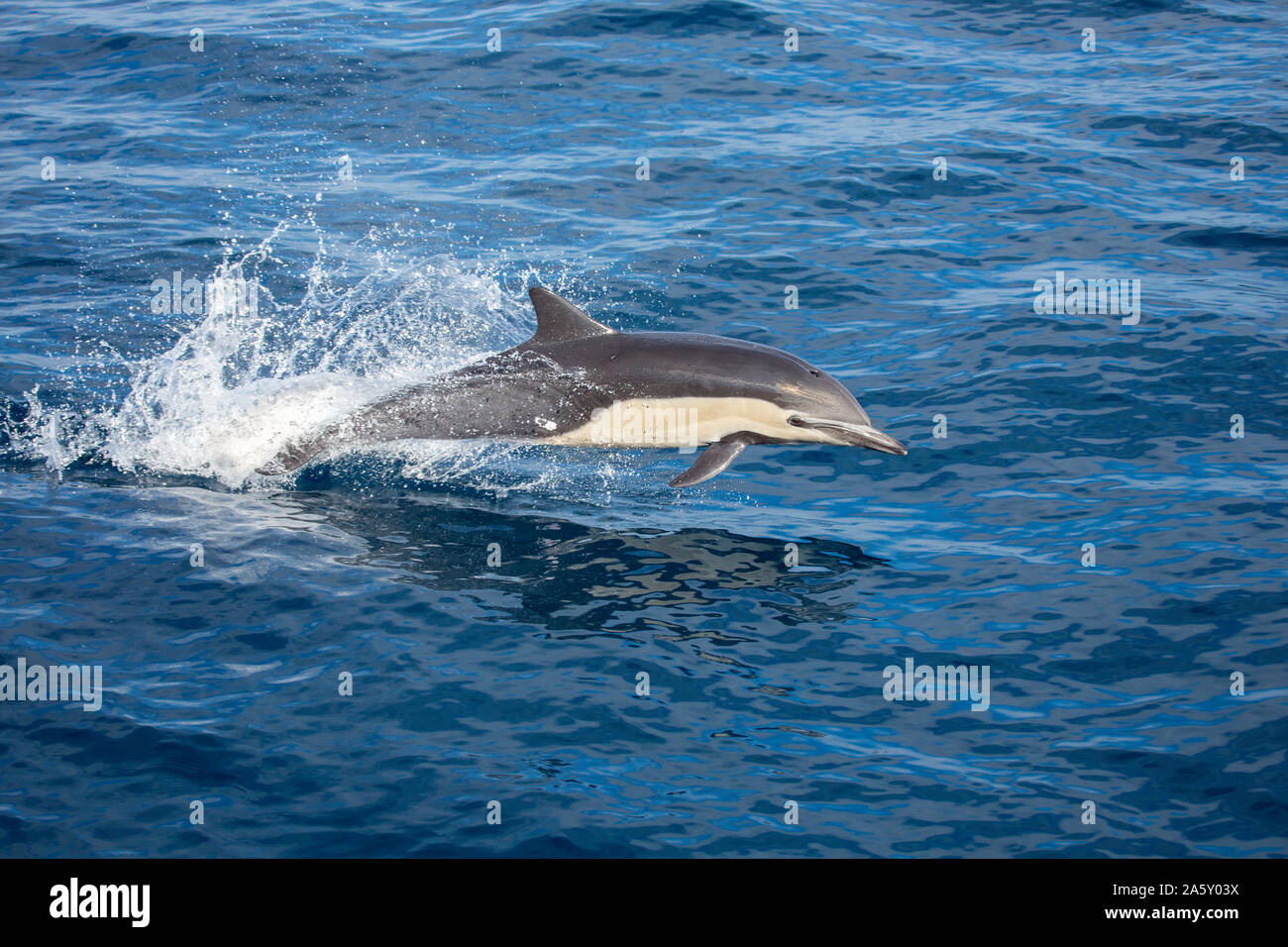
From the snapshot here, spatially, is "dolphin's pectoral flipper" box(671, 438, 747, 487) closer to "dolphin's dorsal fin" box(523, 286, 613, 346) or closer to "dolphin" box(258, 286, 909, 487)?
"dolphin" box(258, 286, 909, 487)

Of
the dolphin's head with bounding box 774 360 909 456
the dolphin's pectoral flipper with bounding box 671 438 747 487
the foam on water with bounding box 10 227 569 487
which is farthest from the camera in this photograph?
the foam on water with bounding box 10 227 569 487

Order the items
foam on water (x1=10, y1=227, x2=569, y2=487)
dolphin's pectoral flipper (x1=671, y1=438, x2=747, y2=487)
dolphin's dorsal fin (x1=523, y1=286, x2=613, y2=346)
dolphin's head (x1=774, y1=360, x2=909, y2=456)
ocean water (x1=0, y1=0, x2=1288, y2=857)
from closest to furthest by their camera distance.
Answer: ocean water (x1=0, y1=0, x2=1288, y2=857), dolphin's pectoral flipper (x1=671, y1=438, x2=747, y2=487), dolphin's dorsal fin (x1=523, y1=286, x2=613, y2=346), dolphin's head (x1=774, y1=360, x2=909, y2=456), foam on water (x1=10, y1=227, x2=569, y2=487)

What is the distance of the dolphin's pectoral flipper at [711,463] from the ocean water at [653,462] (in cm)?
55

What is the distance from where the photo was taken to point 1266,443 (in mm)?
11742

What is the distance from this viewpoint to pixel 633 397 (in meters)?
10.7

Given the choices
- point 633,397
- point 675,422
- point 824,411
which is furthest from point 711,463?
point 824,411

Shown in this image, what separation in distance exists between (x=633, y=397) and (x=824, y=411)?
165 cm

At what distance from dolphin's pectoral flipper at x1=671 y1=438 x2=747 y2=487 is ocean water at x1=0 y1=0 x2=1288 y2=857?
21.7 inches

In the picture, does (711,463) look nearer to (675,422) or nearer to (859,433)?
(675,422)

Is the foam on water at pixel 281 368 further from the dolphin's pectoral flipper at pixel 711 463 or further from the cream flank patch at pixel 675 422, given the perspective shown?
the dolphin's pectoral flipper at pixel 711 463

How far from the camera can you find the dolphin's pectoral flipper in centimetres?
1039

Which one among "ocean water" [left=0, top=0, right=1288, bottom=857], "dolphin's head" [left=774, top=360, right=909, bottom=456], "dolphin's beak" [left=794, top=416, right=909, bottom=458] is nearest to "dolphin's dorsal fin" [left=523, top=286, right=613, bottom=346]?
"ocean water" [left=0, top=0, right=1288, bottom=857]

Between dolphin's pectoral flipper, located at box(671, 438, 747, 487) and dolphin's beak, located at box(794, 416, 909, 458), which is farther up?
dolphin's beak, located at box(794, 416, 909, 458)

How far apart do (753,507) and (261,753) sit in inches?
199
